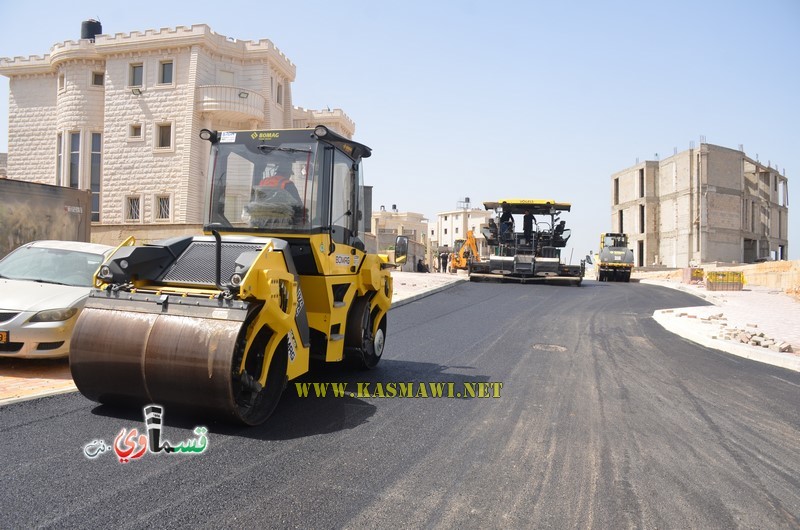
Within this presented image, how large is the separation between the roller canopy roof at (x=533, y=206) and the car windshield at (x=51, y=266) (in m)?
19.5

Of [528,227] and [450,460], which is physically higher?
[528,227]

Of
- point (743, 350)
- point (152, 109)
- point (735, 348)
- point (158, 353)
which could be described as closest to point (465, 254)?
point (152, 109)

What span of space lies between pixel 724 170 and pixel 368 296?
209 feet

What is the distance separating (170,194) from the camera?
28500 mm

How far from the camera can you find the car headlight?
20.6ft

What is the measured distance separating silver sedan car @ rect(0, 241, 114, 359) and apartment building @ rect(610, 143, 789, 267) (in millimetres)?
60418

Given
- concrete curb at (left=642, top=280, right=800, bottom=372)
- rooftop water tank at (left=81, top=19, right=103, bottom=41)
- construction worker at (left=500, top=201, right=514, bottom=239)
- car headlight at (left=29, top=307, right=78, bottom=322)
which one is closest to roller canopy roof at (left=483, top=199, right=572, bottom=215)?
construction worker at (left=500, top=201, right=514, bottom=239)

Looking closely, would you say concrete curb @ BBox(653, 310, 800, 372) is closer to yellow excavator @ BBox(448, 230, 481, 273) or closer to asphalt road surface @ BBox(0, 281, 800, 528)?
asphalt road surface @ BBox(0, 281, 800, 528)

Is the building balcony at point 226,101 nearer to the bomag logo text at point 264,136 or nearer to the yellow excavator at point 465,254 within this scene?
the yellow excavator at point 465,254

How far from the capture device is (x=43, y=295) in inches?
262

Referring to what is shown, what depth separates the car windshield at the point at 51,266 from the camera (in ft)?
24.0

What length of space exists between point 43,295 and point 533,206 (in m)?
21.1

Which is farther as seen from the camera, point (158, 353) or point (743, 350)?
point (743, 350)

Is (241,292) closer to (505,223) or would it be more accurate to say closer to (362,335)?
(362,335)
